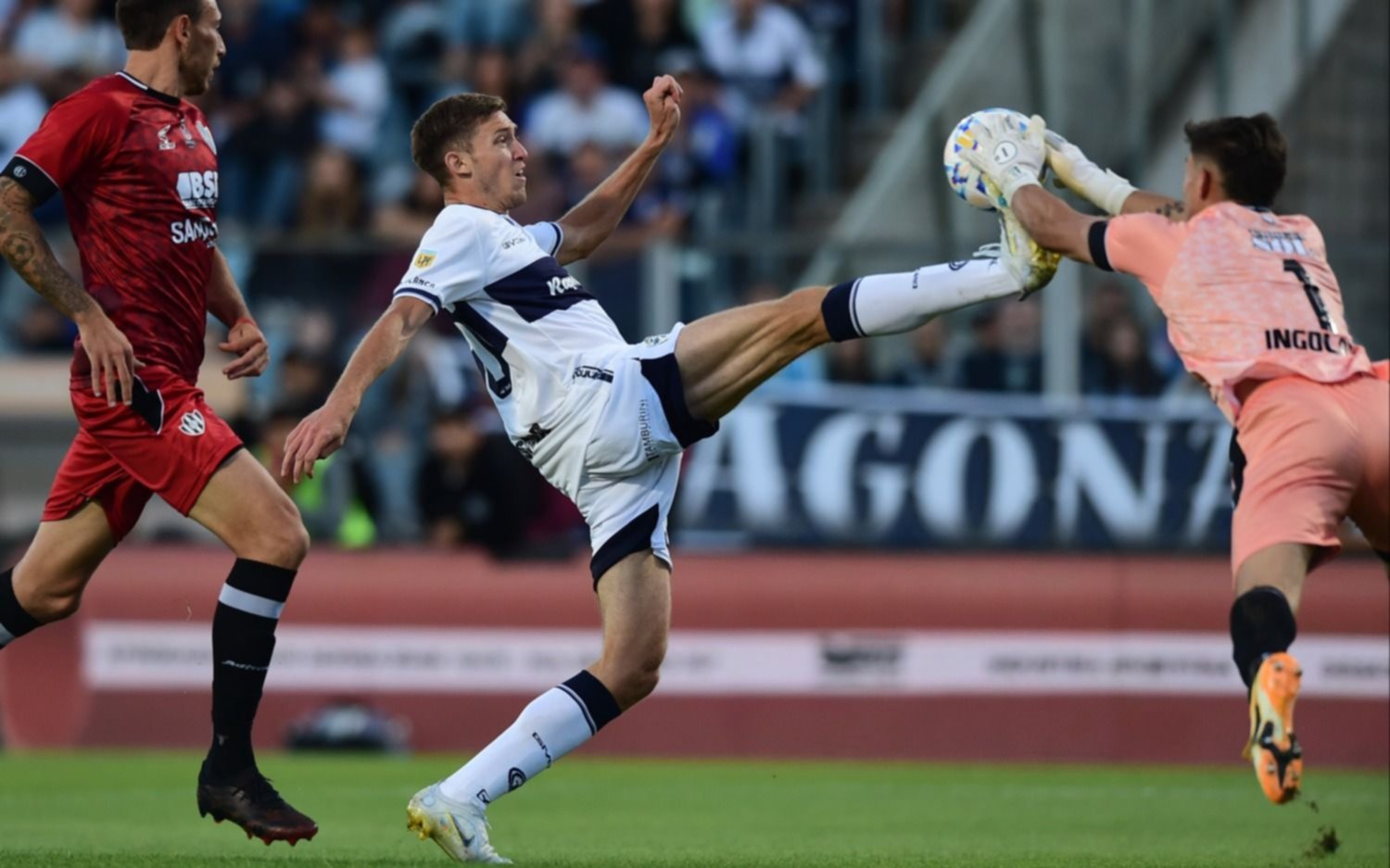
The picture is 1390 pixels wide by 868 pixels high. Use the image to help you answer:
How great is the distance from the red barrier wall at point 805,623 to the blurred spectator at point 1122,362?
115 centimetres

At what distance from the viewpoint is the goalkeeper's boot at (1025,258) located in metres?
7.29

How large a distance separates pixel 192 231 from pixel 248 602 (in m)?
1.36

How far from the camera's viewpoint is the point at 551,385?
765 cm

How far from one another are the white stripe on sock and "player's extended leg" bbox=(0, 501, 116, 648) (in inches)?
21.2

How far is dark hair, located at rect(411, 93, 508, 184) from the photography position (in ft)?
25.6

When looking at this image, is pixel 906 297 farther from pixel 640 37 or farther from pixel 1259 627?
pixel 640 37

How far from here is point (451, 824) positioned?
722cm

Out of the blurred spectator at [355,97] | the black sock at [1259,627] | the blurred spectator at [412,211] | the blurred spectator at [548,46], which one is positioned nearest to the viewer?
the black sock at [1259,627]

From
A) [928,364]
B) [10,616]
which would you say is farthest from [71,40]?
[10,616]

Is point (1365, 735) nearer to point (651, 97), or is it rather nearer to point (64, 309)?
point (651, 97)

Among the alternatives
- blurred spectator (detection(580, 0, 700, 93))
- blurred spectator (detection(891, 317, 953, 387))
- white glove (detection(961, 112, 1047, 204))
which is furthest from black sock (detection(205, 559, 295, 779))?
blurred spectator (detection(580, 0, 700, 93))

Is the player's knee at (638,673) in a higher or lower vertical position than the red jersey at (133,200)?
lower

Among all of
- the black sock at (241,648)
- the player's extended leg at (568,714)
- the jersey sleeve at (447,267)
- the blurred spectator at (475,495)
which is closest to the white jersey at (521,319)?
the jersey sleeve at (447,267)

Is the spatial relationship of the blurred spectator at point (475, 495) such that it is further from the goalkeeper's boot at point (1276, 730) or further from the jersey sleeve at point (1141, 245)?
the goalkeeper's boot at point (1276, 730)
